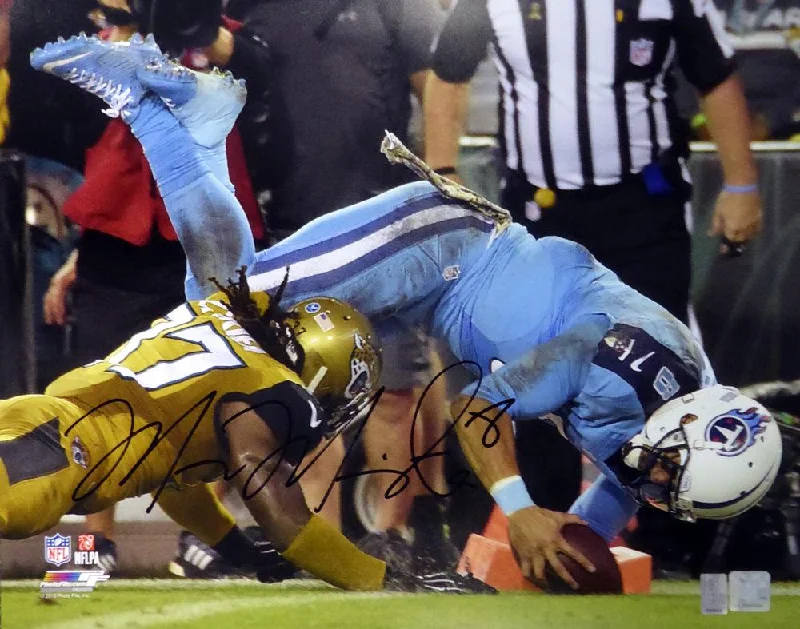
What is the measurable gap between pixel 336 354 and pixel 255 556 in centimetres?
50

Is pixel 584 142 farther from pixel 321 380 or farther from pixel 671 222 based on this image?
pixel 321 380

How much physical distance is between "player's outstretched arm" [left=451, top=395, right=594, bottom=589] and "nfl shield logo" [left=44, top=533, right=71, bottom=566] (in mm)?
937

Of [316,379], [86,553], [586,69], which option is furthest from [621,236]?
[86,553]

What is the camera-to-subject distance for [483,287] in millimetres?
2234

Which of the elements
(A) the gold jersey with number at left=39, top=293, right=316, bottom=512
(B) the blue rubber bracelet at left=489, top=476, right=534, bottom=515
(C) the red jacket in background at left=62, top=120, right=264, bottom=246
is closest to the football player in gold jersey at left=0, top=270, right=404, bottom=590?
(A) the gold jersey with number at left=39, top=293, right=316, bottom=512

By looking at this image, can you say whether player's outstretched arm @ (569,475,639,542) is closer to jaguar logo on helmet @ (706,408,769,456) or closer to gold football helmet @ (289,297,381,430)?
jaguar logo on helmet @ (706,408,769,456)

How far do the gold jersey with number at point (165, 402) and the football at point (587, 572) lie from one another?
65cm

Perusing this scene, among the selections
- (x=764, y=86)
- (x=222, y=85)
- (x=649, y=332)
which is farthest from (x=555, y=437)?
(x=222, y=85)

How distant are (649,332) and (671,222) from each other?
257 mm

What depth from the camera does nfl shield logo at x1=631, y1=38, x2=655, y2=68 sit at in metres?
2.16

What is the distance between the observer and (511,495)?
2203mm

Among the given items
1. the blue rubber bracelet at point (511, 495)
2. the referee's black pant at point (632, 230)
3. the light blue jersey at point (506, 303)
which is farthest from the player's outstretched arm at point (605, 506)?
the referee's black pant at point (632, 230)

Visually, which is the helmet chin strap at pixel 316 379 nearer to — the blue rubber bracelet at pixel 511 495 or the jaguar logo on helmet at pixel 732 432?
the blue rubber bracelet at pixel 511 495
